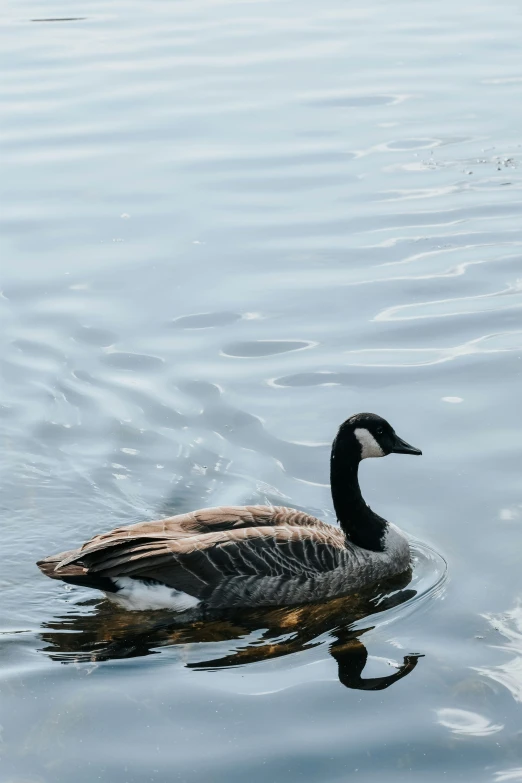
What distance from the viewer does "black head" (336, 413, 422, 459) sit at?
9.79 m

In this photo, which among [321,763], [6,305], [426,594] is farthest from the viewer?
[6,305]

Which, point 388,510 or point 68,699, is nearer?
point 68,699

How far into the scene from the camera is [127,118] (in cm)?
1884

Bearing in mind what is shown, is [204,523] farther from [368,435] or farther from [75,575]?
[368,435]

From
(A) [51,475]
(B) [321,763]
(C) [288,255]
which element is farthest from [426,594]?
(C) [288,255]

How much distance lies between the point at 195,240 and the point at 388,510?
5548mm

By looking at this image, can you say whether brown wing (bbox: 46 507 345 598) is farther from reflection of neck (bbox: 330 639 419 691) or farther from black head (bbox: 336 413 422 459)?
reflection of neck (bbox: 330 639 419 691)

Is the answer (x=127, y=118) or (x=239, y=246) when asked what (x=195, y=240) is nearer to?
(x=239, y=246)

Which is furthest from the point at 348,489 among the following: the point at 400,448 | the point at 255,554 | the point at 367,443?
the point at 255,554

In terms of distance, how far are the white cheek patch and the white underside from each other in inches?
70.1

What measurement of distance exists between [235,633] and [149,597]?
675 mm

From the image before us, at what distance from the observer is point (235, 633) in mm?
8820

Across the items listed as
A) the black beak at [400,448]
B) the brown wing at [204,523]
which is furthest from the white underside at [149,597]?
the black beak at [400,448]

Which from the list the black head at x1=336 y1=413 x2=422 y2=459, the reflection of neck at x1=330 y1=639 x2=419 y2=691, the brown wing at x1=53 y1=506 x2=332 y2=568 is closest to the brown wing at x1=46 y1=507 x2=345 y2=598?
the brown wing at x1=53 y1=506 x2=332 y2=568
